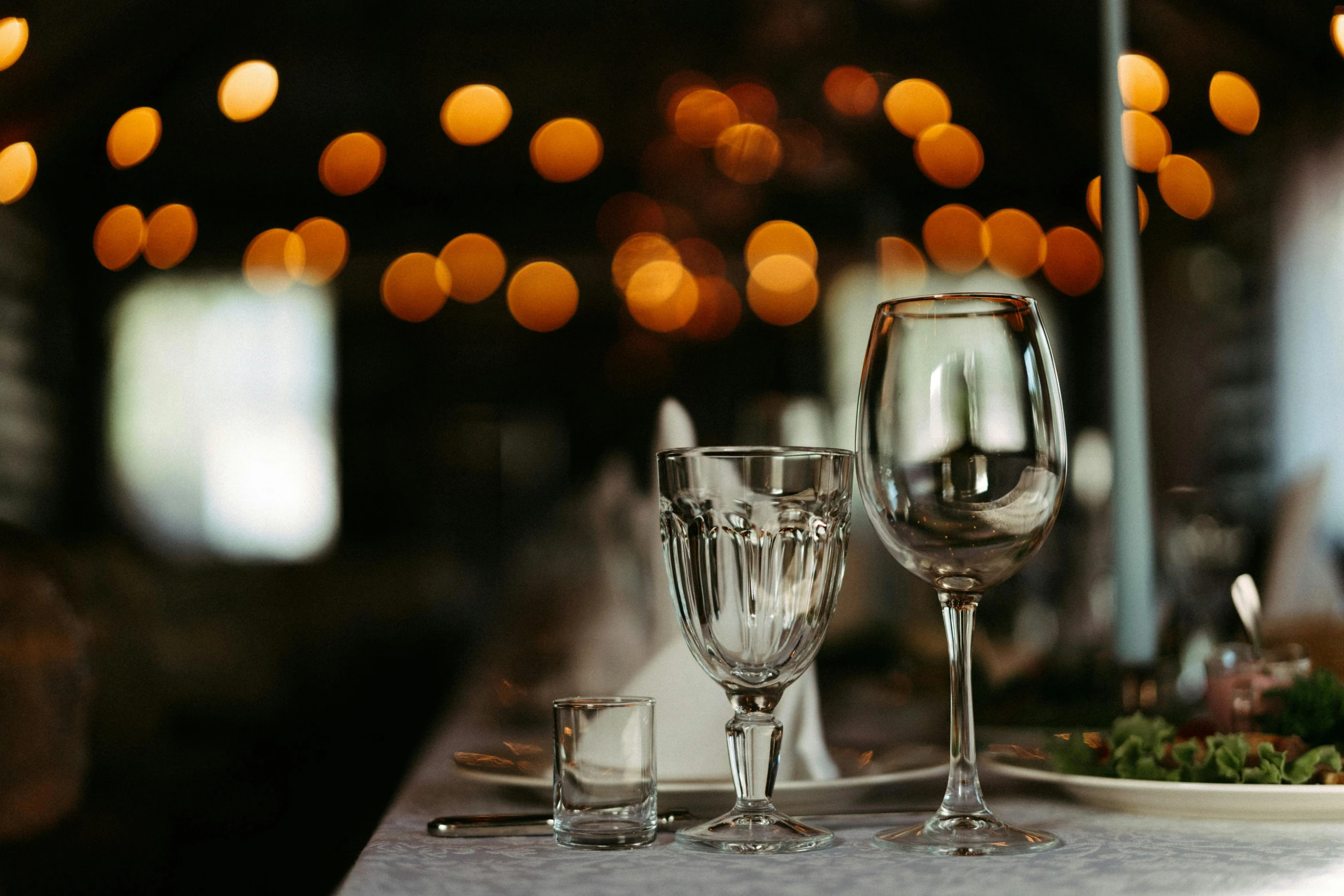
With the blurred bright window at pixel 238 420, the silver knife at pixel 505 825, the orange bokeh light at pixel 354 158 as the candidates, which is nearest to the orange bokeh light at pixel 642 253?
the orange bokeh light at pixel 354 158

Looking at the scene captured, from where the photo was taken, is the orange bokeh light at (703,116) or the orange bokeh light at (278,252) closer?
the orange bokeh light at (703,116)

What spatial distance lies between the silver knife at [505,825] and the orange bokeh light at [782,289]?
6250 mm

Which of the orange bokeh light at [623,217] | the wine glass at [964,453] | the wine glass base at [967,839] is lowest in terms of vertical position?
the wine glass base at [967,839]

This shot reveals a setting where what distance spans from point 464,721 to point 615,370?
7.40m

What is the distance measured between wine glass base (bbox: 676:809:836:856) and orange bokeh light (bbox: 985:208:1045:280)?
6.01 meters

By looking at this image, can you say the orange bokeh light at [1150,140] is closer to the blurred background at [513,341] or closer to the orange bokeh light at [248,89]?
the blurred background at [513,341]

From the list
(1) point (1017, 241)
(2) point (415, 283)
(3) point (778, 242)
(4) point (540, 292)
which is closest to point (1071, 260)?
(1) point (1017, 241)

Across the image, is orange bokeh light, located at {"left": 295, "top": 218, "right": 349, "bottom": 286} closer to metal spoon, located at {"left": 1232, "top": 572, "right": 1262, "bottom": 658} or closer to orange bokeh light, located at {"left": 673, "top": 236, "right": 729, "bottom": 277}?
orange bokeh light, located at {"left": 673, "top": 236, "right": 729, "bottom": 277}

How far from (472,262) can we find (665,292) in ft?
5.16

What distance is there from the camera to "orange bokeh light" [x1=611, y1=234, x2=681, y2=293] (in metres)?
5.03

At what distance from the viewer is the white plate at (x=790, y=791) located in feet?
2.45

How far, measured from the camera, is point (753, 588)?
644 mm

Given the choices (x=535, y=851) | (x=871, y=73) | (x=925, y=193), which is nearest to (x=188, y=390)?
(x=925, y=193)

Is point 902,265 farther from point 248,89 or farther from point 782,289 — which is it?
point 248,89
